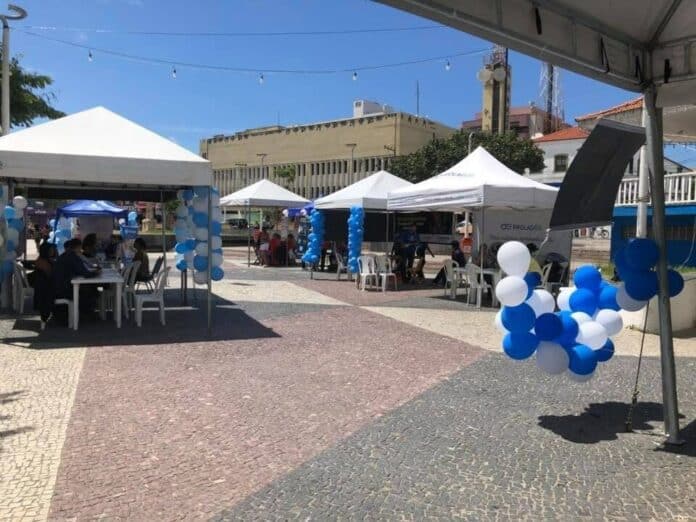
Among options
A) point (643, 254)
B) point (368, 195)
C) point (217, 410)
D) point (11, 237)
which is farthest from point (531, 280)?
point (368, 195)

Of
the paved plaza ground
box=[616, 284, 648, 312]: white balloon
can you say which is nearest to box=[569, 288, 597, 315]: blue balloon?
box=[616, 284, 648, 312]: white balloon

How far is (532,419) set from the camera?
4973mm

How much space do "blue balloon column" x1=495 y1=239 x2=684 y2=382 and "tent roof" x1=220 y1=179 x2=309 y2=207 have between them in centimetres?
1633

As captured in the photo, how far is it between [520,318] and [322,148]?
80657mm

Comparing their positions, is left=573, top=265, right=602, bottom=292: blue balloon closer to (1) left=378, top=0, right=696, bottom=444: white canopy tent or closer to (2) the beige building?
(1) left=378, top=0, right=696, bottom=444: white canopy tent

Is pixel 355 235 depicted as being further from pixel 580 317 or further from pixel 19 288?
pixel 580 317

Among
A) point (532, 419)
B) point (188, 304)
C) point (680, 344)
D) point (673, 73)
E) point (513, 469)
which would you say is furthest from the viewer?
point (188, 304)

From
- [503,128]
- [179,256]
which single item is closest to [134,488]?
[179,256]

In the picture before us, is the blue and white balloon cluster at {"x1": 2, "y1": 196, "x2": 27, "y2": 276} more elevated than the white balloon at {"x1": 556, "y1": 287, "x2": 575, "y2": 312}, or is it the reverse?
the blue and white balloon cluster at {"x1": 2, "y1": 196, "x2": 27, "y2": 276}

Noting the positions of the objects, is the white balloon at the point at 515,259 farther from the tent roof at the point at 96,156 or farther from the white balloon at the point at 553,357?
the tent roof at the point at 96,156

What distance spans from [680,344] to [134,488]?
7575 millimetres

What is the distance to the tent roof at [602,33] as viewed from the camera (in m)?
3.48

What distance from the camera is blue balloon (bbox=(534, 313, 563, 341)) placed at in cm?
466

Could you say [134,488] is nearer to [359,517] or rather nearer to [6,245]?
[359,517]
